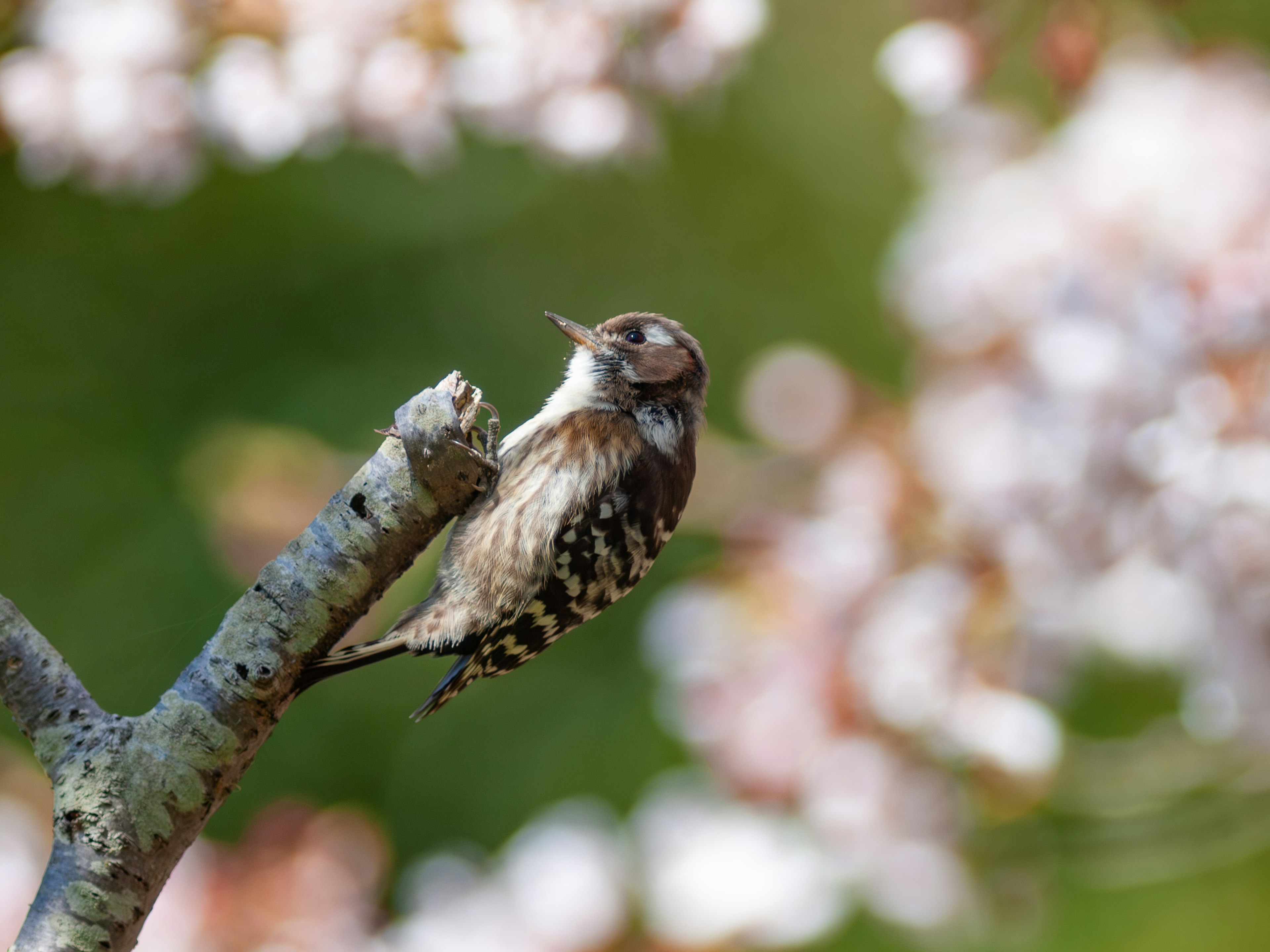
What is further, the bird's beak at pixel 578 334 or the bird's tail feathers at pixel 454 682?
the bird's beak at pixel 578 334

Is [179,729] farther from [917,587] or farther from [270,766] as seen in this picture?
[270,766]

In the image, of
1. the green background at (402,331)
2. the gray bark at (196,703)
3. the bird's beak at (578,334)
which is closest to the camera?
the gray bark at (196,703)

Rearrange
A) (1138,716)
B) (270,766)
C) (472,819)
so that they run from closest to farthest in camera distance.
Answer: (1138,716), (270,766), (472,819)

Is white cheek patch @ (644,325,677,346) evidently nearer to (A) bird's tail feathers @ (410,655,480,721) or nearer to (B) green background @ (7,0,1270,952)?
(A) bird's tail feathers @ (410,655,480,721)

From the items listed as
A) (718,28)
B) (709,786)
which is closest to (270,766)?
(709,786)

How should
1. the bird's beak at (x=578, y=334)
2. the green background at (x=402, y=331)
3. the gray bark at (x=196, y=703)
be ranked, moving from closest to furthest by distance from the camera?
the gray bark at (x=196, y=703), the bird's beak at (x=578, y=334), the green background at (x=402, y=331)

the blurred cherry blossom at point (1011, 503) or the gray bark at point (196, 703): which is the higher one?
the blurred cherry blossom at point (1011, 503)

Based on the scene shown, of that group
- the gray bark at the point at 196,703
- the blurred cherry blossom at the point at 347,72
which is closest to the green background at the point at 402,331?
the blurred cherry blossom at the point at 347,72

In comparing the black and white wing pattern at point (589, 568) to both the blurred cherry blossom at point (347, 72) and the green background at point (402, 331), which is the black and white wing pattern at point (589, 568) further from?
the green background at point (402, 331)
